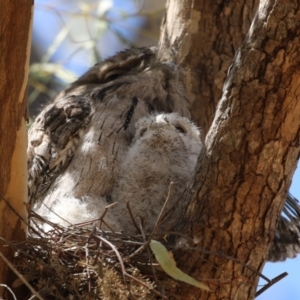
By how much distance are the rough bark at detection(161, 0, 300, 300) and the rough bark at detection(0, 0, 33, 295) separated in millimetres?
528

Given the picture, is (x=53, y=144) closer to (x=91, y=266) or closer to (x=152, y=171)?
(x=152, y=171)

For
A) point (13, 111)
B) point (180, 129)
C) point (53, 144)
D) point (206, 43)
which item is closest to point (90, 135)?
point (53, 144)

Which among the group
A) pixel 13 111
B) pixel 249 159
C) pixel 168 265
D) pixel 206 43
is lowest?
pixel 168 265

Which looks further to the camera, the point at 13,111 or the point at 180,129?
the point at 180,129

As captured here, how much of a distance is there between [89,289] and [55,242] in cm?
22

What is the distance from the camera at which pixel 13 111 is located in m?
2.07

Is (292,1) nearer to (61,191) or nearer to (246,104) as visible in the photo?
(246,104)

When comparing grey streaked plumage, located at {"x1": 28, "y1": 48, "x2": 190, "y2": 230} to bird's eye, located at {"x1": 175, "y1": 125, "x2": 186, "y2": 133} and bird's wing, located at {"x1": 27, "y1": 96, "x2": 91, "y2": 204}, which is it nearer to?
bird's wing, located at {"x1": 27, "y1": 96, "x2": 91, "y2": 204}

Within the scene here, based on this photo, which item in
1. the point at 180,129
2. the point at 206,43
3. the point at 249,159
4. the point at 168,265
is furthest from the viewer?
the point at 206,43

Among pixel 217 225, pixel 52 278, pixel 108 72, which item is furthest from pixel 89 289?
pixel 108 72

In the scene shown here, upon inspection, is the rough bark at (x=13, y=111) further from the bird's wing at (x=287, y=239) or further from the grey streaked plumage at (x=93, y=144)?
the bird's wing at (x=287, y=239)

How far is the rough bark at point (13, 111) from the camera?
6.63 ft

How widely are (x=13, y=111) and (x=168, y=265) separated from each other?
24.8 inches

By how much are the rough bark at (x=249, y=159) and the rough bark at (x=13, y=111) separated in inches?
20.8
